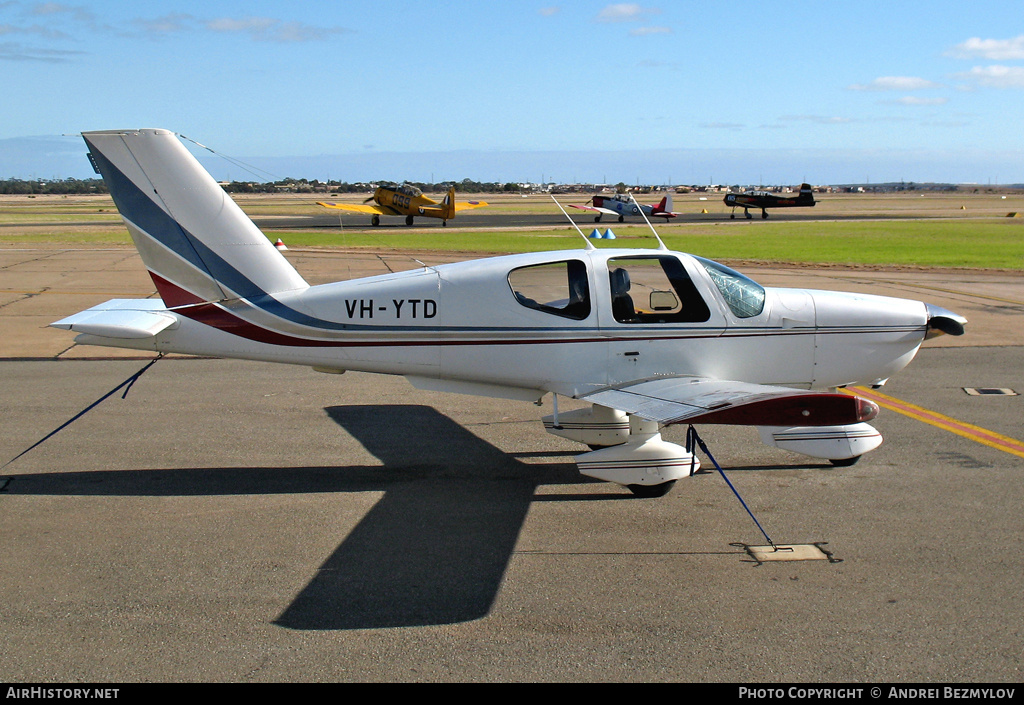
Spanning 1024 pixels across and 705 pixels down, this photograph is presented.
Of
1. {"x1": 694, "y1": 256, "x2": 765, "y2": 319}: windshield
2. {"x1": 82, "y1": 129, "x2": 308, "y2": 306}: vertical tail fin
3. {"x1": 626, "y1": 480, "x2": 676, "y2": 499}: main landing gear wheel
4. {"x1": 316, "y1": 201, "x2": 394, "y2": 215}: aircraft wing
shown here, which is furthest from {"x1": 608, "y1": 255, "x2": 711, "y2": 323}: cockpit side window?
{"x1": 316, "y1": 201, "x2": 394, "y2": 215}: aircraft wing

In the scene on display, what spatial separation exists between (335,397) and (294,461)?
2718 mm

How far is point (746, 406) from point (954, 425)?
5.17 metres

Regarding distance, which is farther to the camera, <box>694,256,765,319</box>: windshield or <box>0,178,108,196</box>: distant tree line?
<box>0,178,108,196</box>: distant tree line

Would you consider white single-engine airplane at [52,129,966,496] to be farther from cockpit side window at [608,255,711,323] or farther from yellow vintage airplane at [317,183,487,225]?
yellow vintage airplane at [317,183,487,225]

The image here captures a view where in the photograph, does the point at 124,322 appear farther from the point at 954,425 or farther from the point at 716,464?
the point at 954,425

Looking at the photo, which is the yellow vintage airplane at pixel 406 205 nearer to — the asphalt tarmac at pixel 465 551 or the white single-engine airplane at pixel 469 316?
the asphalt tarmac at pixel 465 551

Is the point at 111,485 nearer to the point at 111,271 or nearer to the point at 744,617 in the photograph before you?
the point at 744,617

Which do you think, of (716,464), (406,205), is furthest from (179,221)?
(406,205)

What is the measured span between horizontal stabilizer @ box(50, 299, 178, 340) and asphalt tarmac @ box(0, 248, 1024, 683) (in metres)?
1.46

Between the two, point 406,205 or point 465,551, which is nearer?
point 465,551

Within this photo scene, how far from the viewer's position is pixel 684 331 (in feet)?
26.3

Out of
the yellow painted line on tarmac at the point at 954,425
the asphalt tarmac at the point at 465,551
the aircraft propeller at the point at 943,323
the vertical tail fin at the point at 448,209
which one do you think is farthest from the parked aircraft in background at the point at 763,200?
the asphalt tarmac at the point at 465,551

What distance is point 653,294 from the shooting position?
8.10 m

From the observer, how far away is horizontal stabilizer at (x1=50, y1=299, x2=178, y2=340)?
767 cm
